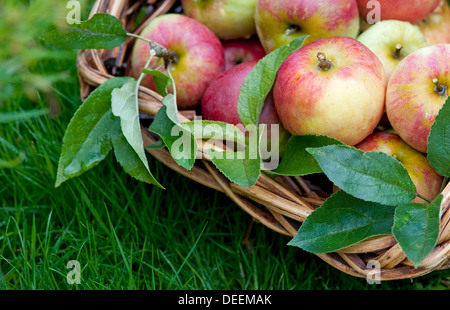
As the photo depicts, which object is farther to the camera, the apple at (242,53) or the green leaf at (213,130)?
the apple at (242,53)

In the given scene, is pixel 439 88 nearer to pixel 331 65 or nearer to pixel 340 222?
pixel 331 65

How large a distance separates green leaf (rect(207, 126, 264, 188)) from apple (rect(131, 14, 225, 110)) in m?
0.28

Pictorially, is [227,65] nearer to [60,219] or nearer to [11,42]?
[60,219]

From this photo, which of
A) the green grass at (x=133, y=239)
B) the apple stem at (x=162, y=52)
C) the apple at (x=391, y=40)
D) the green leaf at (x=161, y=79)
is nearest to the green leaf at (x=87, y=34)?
the apple stem at (x=162, y=52)

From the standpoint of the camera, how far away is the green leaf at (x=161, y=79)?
2.87 ft

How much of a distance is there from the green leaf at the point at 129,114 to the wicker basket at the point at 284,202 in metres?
0.03

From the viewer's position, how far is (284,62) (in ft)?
3.05

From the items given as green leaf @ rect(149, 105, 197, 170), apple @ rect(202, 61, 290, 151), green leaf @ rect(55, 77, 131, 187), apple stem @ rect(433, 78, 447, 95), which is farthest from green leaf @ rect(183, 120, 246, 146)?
apple stem @ rect(433, 78, 447, 95)

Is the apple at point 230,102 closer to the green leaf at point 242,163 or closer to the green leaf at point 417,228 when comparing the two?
the green leaf at point 242,163

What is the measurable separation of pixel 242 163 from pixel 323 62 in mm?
237

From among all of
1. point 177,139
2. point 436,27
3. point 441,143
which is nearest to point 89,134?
point 177,139

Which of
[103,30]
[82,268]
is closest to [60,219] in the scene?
[82,268]

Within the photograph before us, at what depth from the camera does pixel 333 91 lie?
2.77ft

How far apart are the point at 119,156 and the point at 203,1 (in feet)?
1.48
